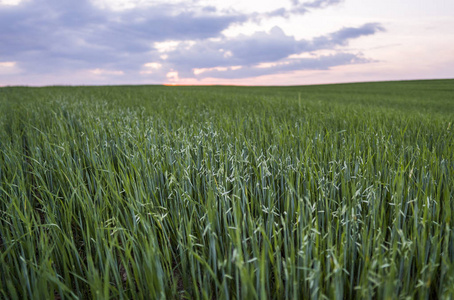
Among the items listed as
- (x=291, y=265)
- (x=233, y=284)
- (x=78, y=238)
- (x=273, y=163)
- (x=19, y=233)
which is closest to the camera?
(x=291, y=265)

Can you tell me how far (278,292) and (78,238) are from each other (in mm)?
1205

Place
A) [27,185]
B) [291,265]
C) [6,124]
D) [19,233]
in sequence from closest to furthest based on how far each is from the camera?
[291,265] → [19,233] → [27,185] → [6,124]

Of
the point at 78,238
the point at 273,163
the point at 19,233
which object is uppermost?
the point at 273,163

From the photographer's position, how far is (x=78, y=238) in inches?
67.6

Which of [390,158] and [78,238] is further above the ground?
[390,158]

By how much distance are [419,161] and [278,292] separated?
1.80 meters

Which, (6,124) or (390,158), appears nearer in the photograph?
(390,158)

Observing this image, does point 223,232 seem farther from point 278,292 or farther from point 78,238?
point 78,238

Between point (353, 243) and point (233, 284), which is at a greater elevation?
point (353, 243)

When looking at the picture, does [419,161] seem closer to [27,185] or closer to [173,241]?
[173,241]

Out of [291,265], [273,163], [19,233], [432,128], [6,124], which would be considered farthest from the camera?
[6,124]

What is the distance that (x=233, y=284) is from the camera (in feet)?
3.82

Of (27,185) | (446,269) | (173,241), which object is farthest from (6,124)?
(446,269)

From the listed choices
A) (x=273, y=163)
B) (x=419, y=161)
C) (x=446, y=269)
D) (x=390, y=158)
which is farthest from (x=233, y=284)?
(x=419, y=161)
